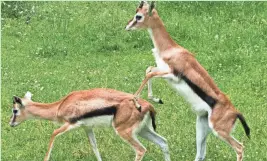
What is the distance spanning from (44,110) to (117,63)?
437 cm

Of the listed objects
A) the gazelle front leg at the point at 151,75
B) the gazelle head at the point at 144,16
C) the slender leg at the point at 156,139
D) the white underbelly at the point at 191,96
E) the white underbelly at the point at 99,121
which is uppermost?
the gazelle head at the point at 144,16

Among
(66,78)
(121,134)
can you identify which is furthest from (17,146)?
(66,78)

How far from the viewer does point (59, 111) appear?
352 inches

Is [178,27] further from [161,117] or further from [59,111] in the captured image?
[59,111]

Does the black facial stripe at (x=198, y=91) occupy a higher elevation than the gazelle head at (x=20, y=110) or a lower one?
higher

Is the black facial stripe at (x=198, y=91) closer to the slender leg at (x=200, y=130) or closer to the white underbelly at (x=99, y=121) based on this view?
the slender leg at (x=200, y=130)

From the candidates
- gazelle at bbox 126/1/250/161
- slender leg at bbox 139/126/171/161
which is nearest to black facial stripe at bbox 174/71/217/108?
gazelle at bbox 126/1/250/161

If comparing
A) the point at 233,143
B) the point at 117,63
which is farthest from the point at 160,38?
the point at 117,63

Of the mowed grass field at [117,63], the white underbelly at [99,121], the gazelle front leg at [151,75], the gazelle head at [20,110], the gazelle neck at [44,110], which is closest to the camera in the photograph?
the gazelle front leg at [151,75]

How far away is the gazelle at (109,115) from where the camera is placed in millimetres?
8562

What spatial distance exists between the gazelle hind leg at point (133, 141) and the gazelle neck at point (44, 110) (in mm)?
1011

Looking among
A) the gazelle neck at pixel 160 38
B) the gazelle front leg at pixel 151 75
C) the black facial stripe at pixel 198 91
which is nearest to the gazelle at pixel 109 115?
the gazelle front leg at pixel 151 75

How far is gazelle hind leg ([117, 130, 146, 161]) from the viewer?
28.0 feet

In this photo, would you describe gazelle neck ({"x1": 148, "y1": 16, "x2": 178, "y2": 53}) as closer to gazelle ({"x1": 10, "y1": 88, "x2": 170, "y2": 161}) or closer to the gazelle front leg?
the gazelle front leg
